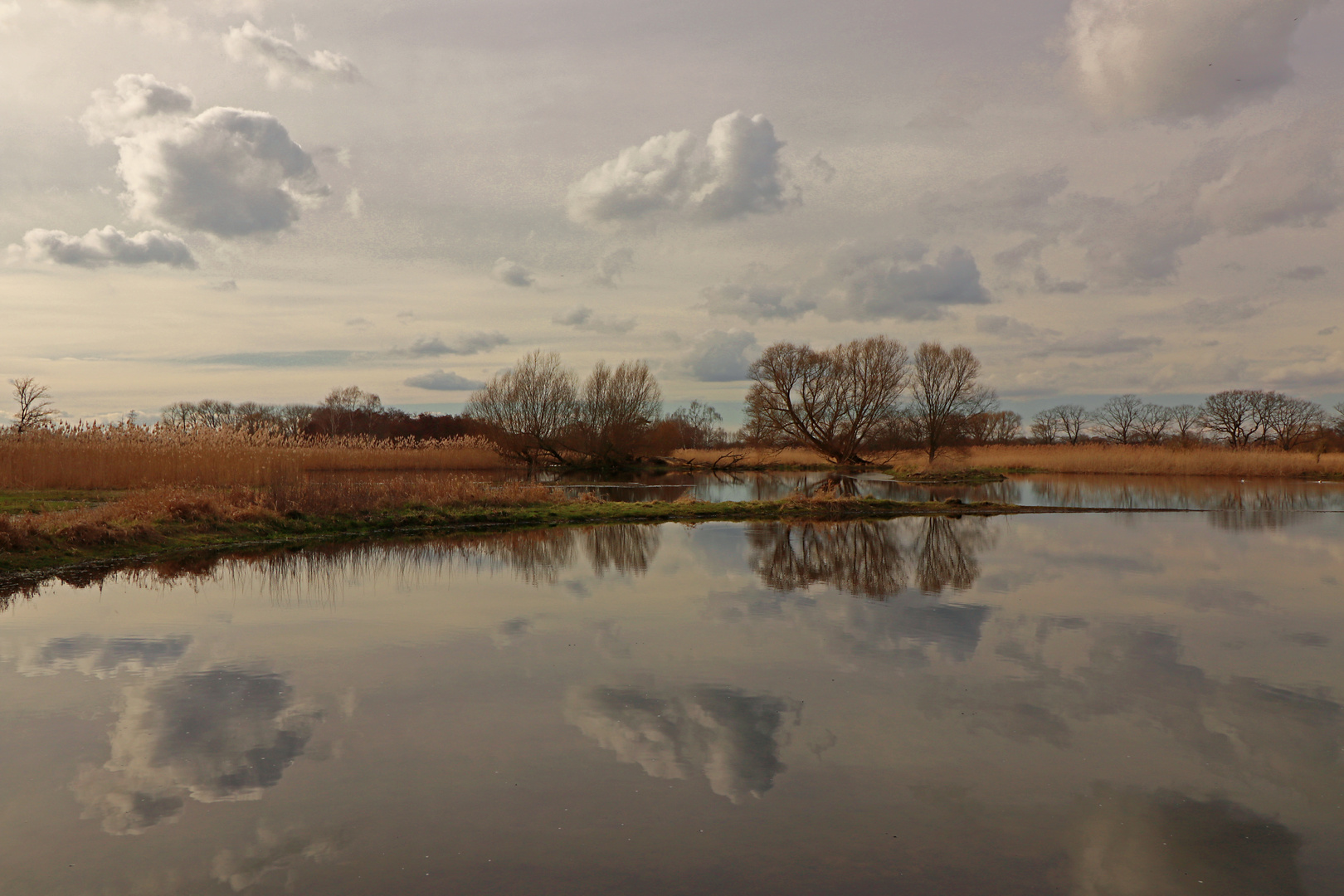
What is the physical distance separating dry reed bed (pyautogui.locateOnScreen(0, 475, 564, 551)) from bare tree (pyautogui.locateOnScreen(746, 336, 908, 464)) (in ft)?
93.6

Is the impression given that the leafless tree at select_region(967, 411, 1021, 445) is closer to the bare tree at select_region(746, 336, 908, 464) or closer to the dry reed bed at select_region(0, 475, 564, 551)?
the bare tree at select_region(746, 336, 908, 464)

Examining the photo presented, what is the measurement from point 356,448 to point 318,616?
24616 millimetres

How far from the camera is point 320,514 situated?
15312 mm

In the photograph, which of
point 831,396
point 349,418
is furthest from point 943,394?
point 349,418

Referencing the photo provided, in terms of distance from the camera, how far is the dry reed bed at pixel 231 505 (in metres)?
11.5

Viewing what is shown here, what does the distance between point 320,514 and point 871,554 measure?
1005 centimetres

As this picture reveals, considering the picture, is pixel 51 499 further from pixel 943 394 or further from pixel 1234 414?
pixel 1234 414

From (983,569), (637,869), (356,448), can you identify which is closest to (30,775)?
(637,869)

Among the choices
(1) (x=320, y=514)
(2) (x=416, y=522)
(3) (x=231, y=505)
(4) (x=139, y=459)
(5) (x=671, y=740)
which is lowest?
(5) (x=671, y=740)

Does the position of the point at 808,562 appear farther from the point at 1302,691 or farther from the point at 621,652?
the point at 1302,691

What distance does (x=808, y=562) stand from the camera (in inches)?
462

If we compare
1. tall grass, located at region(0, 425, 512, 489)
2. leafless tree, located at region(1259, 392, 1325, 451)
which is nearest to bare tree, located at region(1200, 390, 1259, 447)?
leafless tree, located at region(1259, 392, 1325, 451)

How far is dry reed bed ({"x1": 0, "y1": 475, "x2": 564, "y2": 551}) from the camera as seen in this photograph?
11453mm

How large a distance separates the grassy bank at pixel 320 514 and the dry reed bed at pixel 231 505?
0.06 ft
